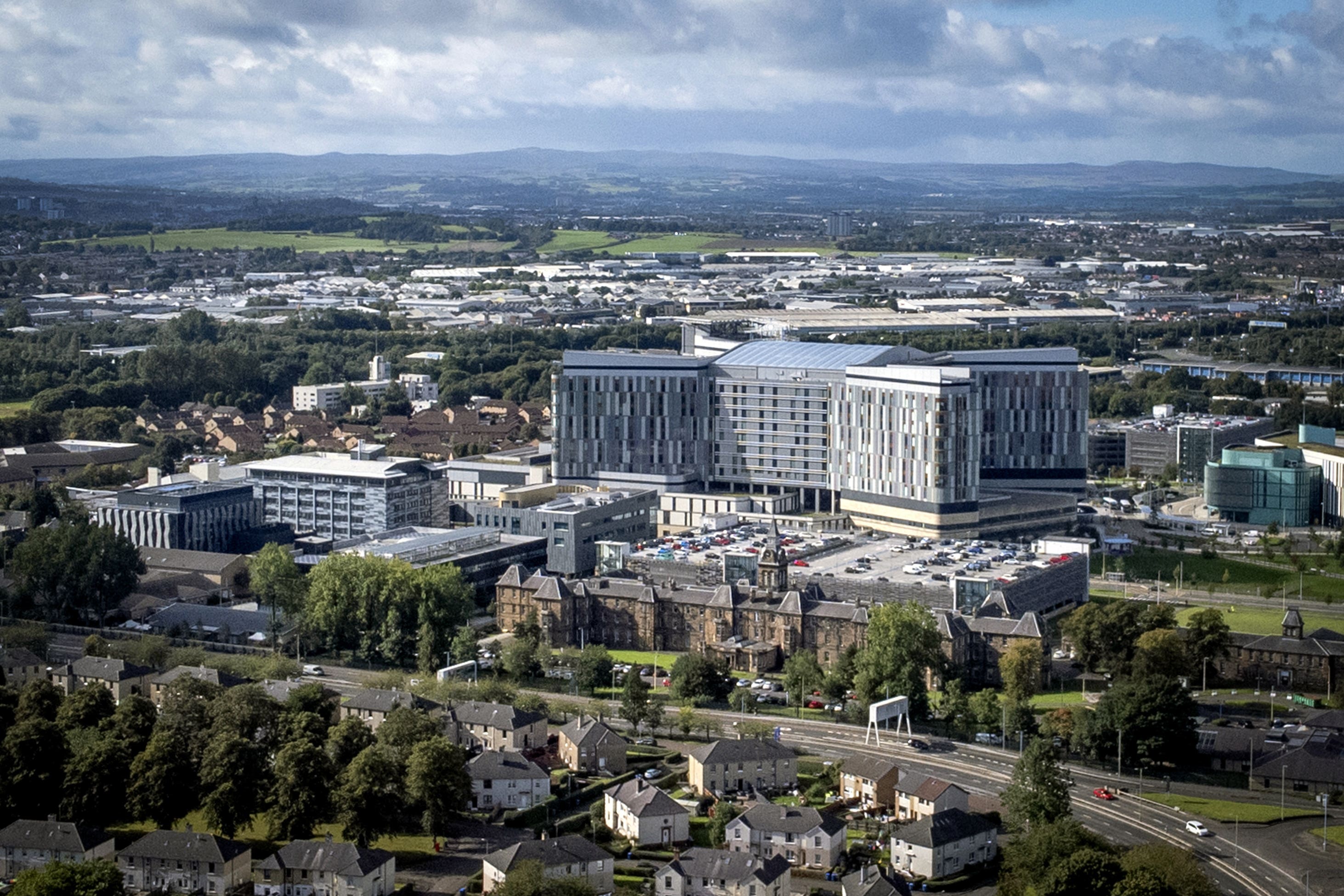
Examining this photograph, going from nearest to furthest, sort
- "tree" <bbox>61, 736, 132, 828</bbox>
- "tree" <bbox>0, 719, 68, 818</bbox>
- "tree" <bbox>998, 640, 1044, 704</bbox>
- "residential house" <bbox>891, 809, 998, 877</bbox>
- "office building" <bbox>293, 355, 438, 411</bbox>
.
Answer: "residential house" <bbox>891, 809, 998, 877</bbox>, "tree" <bbox>61, 736, 132, 828</bbox>, "tree" <bbox>0, 719, 68, 818</bbox>, "tree" <bbox>998, 640, 1044, 704</bbox>, "office building" <bbox>293, 355, 438, 411</bbox>

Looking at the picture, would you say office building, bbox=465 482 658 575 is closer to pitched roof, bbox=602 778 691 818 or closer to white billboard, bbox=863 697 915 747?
white billboard, bbox=863 697 915 747

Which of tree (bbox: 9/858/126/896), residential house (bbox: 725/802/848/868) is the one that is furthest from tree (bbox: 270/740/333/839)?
residential house (bbox: 725/802/848/868)

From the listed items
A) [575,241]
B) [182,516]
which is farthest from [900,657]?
[575,241]

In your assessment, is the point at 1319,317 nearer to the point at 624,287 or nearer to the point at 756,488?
the point at 624,287

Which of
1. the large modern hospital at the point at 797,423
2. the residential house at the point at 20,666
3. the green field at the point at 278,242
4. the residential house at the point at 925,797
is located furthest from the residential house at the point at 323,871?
the green field at the point at 278,242

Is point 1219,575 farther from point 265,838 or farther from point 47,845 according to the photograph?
point 47,845
